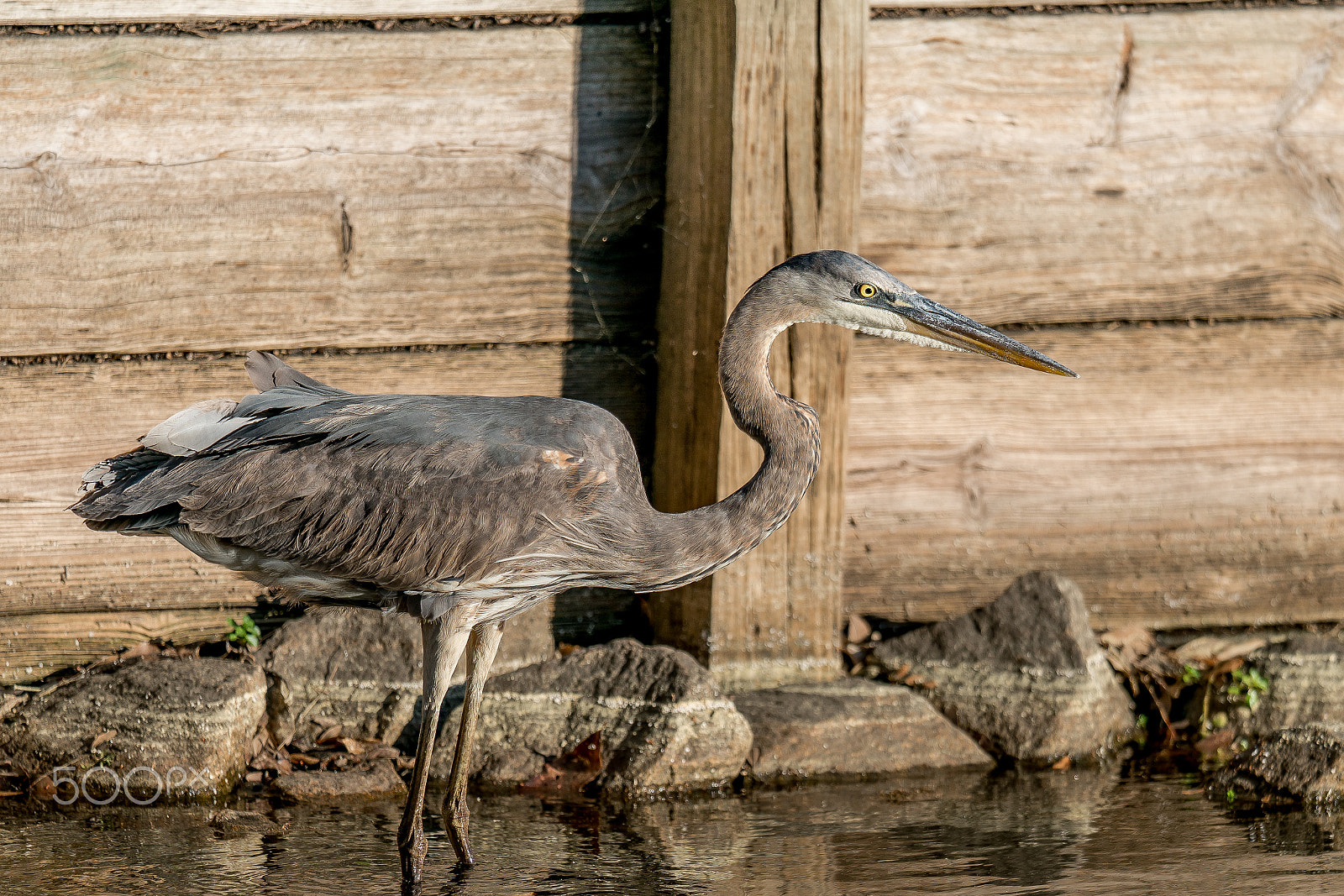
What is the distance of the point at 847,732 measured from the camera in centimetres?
454

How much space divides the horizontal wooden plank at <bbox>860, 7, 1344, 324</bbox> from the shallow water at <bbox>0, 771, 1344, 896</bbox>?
1.79 metres

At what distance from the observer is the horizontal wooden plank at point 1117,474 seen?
5.05m

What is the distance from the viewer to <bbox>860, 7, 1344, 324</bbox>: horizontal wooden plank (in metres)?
4.87

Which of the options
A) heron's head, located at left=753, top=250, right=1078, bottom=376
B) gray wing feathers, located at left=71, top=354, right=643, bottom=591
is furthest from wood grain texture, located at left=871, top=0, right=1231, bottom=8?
gray wing feathers, located at left=71, top=354, right=643, bottom=591

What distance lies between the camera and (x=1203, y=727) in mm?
4887

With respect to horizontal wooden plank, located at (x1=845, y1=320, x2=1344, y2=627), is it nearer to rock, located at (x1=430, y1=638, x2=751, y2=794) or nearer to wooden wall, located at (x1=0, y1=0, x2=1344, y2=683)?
wooden wall, located at (x1=0, y1=0, x2=1344, y2=683)

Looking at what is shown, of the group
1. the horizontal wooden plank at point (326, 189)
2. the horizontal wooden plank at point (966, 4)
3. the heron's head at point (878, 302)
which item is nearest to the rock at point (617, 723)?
the horizontal wooden plank at point (326, 189)

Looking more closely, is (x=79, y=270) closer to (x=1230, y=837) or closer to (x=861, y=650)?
(x=861, y=650)

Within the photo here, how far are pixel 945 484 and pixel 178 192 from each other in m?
2.77

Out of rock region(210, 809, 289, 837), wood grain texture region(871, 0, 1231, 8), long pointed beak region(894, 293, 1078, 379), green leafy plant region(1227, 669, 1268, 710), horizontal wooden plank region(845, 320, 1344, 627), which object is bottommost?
rock region(210, 809, 289, 837)

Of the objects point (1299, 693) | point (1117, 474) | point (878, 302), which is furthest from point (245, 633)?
point (1299, 693)

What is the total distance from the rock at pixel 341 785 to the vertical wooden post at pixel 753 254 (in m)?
1.08

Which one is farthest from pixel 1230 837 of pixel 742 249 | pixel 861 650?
pixel 742 249

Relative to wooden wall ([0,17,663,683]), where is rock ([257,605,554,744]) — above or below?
below
